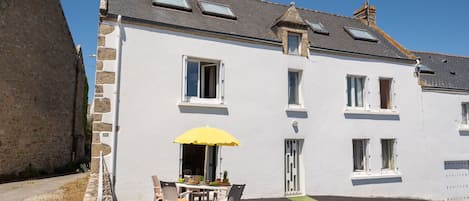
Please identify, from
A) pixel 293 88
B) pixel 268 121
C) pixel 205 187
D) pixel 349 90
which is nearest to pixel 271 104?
pixel 268 121

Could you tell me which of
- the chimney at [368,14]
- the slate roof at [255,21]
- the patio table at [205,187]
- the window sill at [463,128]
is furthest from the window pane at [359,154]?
the chimney at [368,14]

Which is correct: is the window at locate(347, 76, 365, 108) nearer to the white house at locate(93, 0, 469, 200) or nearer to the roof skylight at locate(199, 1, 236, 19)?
the white house at locate(93, 0, 469, 200)

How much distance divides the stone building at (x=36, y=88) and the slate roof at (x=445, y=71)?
1875 centimetres

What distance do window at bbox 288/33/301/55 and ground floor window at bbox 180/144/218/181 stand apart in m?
4.80

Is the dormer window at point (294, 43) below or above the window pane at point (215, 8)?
below

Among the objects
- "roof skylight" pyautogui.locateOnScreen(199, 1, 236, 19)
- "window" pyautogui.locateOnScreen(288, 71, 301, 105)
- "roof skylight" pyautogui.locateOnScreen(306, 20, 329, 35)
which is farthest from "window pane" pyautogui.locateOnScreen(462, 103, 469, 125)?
"roof skylight" pyautogui.locateOnScreen(199, 1, 236, 19)

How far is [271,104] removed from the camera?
37.7ft

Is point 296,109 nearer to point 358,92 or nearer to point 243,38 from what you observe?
point 243,38

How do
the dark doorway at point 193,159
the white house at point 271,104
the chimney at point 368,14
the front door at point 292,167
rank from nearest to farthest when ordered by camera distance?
1. the white house at point 271,104
2. the dark doorway at point 193,159
3. the front door at point 292,167
4. the chimney at point 368,14

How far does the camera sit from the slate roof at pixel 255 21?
1054 cm

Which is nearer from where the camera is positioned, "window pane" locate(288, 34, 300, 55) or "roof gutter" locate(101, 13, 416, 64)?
"roof gutter" locate(101, 13, 416, 64)

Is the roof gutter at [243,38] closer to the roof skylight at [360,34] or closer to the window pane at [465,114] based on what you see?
the roof skylight at [360,34]

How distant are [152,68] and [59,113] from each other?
12.5 m

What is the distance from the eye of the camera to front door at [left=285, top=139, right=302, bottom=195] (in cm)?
1170
